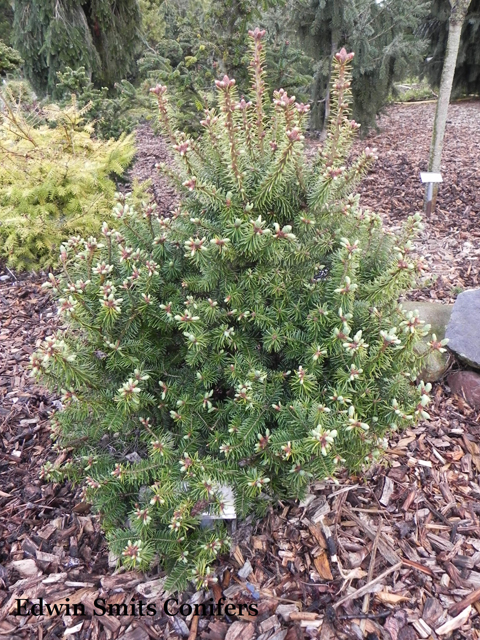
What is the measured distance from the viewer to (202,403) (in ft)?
5.78

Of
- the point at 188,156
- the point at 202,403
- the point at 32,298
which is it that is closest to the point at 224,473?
the point at 202,403

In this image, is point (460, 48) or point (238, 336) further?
point (460, 48)

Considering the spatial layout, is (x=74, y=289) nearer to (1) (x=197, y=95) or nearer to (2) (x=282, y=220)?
(2) (x=282, y=220)

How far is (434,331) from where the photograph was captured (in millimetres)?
2943

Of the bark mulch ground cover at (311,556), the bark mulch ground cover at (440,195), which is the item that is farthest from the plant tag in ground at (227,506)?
the bark mulch ground cover at (440,195)

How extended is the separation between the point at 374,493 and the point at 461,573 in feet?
1.58

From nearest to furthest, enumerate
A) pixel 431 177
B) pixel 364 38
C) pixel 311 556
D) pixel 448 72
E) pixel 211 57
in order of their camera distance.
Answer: pixel 311 556 → pixel 448 72 → pixel 431 177 → pixel 211 57 → pixel 364 38

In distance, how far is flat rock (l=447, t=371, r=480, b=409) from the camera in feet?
9.06

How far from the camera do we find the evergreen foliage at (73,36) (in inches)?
256

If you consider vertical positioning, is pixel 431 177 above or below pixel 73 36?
below

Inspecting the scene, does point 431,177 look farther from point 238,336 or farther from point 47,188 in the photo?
point 47,188

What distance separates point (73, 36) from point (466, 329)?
273 inches

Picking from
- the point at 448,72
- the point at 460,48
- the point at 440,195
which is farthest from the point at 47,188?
the point at 460,48

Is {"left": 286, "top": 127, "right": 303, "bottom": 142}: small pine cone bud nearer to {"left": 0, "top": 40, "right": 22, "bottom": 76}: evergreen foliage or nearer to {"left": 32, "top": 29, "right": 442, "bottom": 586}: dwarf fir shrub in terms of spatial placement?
{"left": 32, "top": 29, "right": 442, "bottom": 586}: dwarf fir shrub
